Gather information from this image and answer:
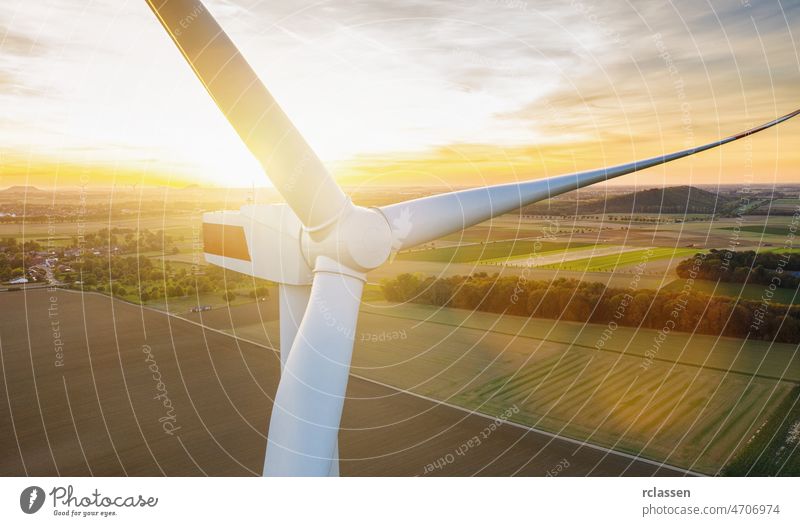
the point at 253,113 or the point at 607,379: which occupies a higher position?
the point at 253,113

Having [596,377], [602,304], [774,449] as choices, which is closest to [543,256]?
[602,304]

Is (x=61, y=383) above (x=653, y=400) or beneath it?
beneath

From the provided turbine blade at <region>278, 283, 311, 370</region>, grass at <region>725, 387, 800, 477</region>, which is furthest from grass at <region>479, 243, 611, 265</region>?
turbine blade at <region>278, 283, 311, 370</region>

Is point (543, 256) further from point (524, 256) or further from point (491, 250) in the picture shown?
point (491, 250)

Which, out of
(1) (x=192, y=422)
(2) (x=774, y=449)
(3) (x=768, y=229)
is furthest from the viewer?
(3) (x=768, y=229)

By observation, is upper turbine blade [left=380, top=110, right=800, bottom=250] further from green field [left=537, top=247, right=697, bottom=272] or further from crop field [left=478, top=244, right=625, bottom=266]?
crop field [left=478, top=244, right=625, bottom=266]
